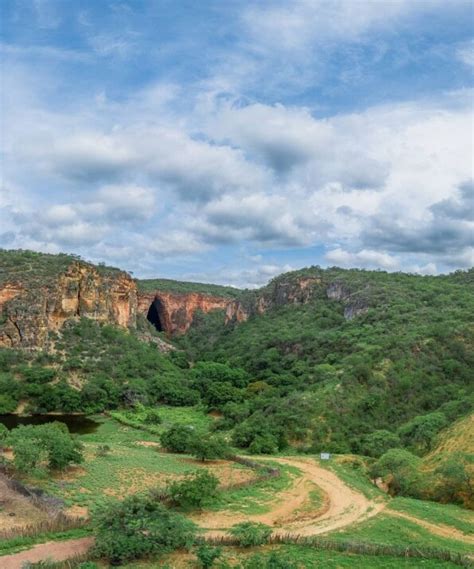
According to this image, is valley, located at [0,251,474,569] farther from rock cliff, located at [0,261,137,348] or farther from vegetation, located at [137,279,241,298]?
vegetation, located at [137,279,241,298]

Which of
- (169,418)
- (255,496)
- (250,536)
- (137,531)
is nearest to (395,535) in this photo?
(250,536)

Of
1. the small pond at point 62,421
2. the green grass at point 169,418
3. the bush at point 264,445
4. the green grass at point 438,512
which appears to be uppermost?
the green grass at point 438,512

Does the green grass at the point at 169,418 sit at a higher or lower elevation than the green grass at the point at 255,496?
lower

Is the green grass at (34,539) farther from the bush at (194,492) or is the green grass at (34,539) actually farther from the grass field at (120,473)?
the bush at (194,492)

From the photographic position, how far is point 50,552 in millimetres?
18156

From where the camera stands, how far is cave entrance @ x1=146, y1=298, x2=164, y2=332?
126944mm

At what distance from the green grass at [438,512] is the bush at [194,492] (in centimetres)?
852

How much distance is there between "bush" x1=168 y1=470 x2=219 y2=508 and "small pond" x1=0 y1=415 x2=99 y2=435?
92.3 feet

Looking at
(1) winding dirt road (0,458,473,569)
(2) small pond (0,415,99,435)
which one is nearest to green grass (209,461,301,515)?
(1) winding dirt road (0,458,473,569)

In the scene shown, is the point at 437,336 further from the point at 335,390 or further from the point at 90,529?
the point at 90,529

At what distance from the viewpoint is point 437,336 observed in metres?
54.5

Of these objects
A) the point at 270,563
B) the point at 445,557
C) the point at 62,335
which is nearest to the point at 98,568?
the point at 270,563

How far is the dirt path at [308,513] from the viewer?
22.8m

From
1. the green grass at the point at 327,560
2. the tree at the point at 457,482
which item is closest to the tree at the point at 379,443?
the tree at the point at 457,482
